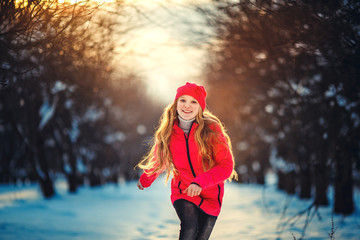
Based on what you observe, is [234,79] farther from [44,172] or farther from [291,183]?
[44,172]

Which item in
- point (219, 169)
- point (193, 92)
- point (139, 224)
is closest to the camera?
point (219, 169)

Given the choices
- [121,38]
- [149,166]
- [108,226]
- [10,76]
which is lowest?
[108,226]

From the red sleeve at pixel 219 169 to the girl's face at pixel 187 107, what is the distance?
10.6 inches

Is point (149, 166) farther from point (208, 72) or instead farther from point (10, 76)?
point (208, 72)

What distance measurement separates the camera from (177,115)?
352 cm

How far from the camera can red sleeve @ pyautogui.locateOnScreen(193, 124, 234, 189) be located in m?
2.94

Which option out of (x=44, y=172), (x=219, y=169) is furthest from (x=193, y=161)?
(x=44, y=172)

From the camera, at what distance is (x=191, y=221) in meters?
3.11

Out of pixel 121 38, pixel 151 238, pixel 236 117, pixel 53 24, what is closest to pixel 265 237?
pixel 151 238

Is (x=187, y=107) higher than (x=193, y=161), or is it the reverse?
(x=187, y=107)

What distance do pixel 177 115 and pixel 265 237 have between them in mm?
3401

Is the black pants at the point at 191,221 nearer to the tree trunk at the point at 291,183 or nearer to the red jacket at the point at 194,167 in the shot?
the red jacket at the point at 194,167

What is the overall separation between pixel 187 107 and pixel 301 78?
4.74 m

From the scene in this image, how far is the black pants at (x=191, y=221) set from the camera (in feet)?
10.2
